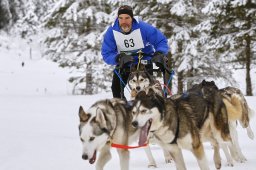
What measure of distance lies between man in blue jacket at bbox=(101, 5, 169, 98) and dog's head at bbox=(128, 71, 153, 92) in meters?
0.12

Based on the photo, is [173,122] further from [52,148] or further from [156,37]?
[52,148]

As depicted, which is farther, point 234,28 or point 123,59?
point 234,28

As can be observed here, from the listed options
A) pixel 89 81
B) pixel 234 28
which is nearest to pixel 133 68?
pixel 234 28

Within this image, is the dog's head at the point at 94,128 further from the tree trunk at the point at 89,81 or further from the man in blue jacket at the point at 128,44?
the tree trunk at the point at 89,81

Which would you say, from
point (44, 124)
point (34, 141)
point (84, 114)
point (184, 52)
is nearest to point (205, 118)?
point (84, 114)

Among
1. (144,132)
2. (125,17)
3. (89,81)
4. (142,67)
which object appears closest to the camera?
(144,132)

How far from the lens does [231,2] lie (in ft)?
42.5

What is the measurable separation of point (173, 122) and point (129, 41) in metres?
1.78

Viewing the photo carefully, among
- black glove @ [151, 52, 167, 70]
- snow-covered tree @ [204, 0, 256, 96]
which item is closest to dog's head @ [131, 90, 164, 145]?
black glove @ [151, 52, 167, 70]

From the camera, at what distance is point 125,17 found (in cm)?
487

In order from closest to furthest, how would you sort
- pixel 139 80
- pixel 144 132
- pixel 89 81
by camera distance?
pixel 144 132 → pixel 139 80 → pixel 89 81

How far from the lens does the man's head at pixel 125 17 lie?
482 centimetres

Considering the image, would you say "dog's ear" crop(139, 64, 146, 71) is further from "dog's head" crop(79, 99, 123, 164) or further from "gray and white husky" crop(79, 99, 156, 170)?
"dog's head" crop(79, 99, 123, 164)

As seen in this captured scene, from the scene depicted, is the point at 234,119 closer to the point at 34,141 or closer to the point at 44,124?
the point at 34,141
